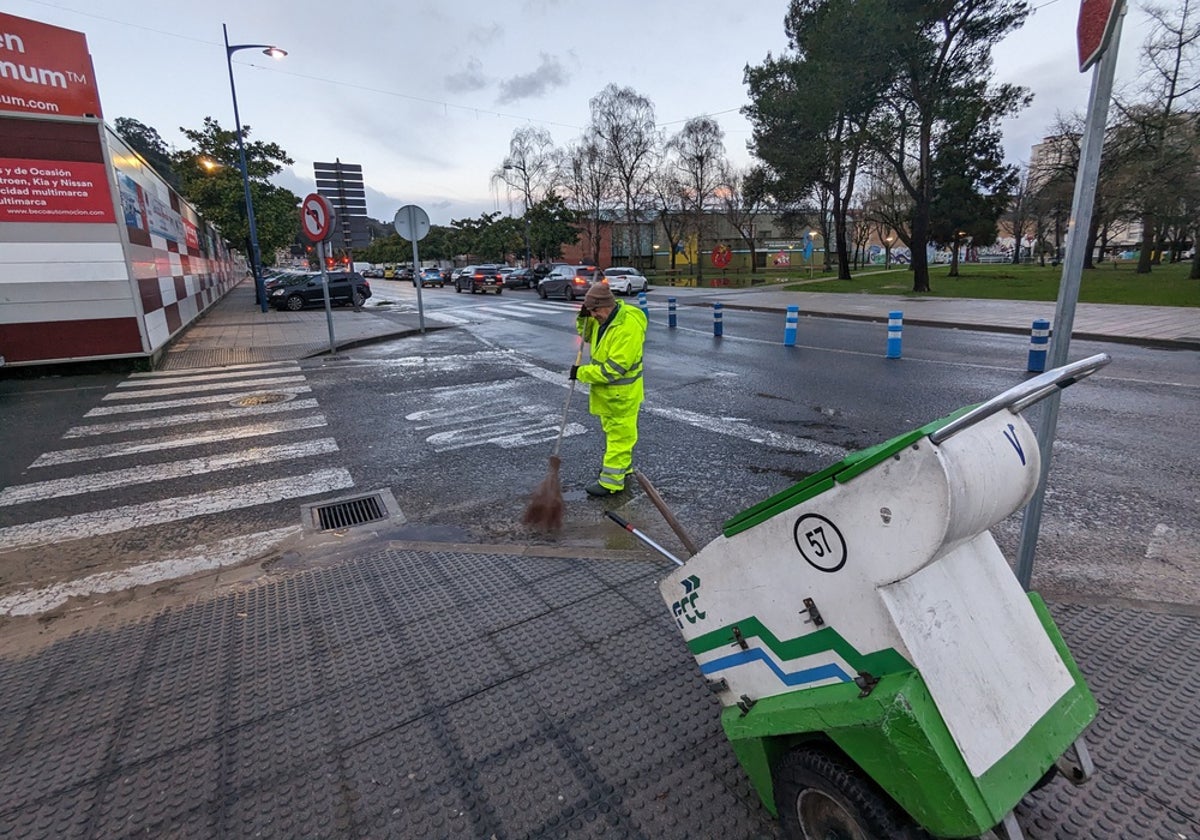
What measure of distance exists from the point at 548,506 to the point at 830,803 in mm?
2968

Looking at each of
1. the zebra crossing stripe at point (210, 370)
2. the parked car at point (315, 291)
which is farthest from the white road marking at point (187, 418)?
the parked car at point (315, 291)

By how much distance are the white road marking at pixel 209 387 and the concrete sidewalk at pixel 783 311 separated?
2.09 meters

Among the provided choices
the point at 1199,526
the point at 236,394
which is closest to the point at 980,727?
the point at 1199,526

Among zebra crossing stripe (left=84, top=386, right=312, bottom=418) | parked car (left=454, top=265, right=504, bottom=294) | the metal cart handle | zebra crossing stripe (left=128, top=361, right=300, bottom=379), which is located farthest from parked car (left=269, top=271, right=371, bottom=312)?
the metal cart handle

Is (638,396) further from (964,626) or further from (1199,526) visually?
(1199,526)

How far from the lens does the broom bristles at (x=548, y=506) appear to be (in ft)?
14.2

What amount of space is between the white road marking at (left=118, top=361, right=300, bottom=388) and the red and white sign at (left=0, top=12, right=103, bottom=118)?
4.39 meters

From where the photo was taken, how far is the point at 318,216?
11945 mm

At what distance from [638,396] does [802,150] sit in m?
28.7

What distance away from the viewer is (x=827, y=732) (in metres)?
1.53

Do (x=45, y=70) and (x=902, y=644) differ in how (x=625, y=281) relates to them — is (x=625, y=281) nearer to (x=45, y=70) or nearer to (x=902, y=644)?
(x=45, y=70)

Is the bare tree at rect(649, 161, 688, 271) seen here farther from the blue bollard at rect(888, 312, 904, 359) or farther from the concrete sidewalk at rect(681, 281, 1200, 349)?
the blue bollard at rect(888, 312, 904, 359)

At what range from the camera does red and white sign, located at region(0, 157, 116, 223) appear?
9.38 meters

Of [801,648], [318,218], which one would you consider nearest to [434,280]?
[318,218]
